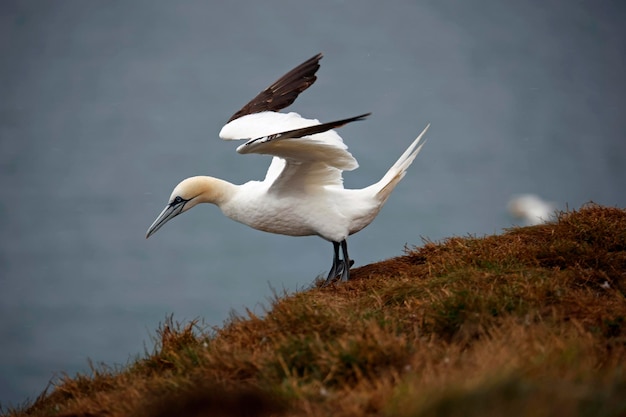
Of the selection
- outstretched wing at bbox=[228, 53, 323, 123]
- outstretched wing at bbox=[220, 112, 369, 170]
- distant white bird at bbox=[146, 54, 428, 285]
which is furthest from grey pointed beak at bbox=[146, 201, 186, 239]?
outstretched wing at bbox=[228, 53, 323, 123]

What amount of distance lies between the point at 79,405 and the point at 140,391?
1.72ft

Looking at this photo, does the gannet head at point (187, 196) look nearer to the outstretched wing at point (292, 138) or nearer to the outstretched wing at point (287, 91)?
the outstretched wing at point (292, 138)

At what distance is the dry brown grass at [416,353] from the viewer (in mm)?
3840


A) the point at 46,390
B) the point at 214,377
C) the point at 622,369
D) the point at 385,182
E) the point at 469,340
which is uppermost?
the point at 385,182

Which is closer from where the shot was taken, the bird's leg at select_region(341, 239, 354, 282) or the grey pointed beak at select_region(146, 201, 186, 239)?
the bird's leg at select_region(341, 239, 354, 282)

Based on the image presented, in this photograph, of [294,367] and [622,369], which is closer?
[622,369]

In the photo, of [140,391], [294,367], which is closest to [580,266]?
[294,367]

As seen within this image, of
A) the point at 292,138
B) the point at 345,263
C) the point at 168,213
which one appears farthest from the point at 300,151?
the point at 168,213

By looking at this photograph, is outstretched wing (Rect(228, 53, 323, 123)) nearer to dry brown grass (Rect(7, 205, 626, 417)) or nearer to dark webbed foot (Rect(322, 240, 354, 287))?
dark webbed foot (Rect(322, 240, 354, 287))

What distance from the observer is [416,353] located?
463 cm

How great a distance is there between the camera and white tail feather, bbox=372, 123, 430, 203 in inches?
338

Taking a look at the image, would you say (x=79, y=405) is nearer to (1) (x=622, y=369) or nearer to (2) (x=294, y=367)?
(2) (x=294, y=367)

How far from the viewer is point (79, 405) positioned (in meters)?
5.31

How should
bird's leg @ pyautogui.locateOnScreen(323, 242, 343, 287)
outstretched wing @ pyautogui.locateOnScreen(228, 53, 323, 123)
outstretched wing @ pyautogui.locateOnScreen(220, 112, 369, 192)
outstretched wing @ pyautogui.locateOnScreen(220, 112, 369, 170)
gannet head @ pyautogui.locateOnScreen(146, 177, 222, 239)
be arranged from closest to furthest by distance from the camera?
outstretched wing @ pyautogui.locateOnScreen(220, 112, 369, 170), outstretched wing @ pyautogui.locateOnScreen(220, 112, 369, 192), bird's leg @ pyautogui.locateOnScreen(323, 242, 343, 287), gannet head @ pyautogui.locateOnScreen(146, 177, 222, 239), outstretched wing @ pyautogui.locateOnScreen(228, 53, 323, 123)
